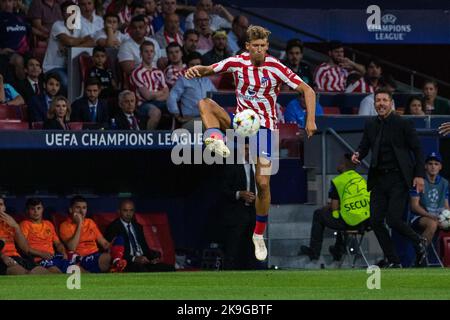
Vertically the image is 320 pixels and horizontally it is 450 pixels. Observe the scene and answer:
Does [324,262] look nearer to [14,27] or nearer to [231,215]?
[231,215]

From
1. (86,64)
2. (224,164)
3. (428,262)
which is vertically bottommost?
(428,262)

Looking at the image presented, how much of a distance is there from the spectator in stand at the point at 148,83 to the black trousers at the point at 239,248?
2400mm

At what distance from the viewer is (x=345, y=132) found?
61.9 ft

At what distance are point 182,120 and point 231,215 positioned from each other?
195cm

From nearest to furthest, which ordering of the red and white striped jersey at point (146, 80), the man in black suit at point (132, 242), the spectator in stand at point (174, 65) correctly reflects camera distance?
the man in black suit at point (132, 242) < the red and white striped jersey at point (146, 80) < the spectator in stand at point (174, 65)

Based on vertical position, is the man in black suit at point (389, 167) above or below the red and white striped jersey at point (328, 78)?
below

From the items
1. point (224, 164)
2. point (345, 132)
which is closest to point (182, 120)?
point (224, 164)

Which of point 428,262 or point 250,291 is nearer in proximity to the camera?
point 250,291

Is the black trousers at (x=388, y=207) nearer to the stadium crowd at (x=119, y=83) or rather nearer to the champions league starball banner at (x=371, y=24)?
the stadium crowd at (x=119, y=83)

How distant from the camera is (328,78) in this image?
2158cm

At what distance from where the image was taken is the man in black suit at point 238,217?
57.7 feet

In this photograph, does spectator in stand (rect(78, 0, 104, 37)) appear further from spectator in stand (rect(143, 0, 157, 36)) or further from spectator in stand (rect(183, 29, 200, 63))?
spectator in stand (rect(183, 29, 200, 63))

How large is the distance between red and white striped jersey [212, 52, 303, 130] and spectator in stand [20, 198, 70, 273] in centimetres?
370

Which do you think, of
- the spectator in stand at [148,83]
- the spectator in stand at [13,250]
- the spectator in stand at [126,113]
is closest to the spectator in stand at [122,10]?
the spectator in stand at [148,83]
